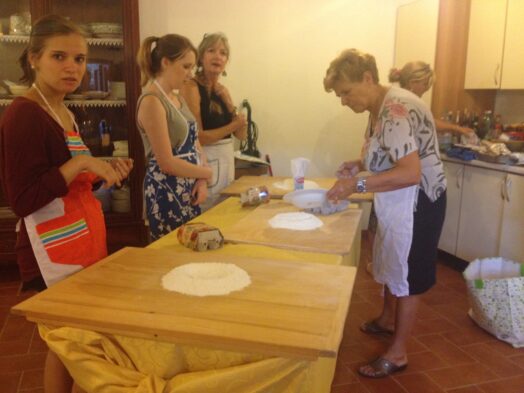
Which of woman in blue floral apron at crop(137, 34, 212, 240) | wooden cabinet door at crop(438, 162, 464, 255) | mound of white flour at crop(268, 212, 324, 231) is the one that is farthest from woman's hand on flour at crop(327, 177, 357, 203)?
wooden cabinet door at crop(438, 162, 464, 255)

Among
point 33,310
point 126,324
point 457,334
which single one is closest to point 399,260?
point 457,334

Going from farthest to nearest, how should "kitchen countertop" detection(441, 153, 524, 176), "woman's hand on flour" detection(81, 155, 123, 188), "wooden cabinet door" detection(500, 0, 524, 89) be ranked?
"wooden cabinet door" detection(500, 0, 524, 89)
"kitchen countertop" detection(441, 153, 524, 176)
"woman's hand on flour" detection(81, 155, 123, 188)

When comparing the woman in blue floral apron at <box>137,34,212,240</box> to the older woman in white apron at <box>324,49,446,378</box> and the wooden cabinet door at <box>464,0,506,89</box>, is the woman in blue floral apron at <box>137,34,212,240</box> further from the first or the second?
the wooden cabinet door at <box>464,0,506,89</box>

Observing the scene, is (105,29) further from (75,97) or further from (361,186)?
(361,186)

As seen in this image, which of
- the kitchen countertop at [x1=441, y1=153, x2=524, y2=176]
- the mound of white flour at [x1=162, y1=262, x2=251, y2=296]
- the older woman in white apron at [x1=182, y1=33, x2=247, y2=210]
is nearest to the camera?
the mound of white flour at [x1=162, y1=262, x2=251, y2=296]

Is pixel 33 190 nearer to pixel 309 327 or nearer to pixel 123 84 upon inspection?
pixel 309 327

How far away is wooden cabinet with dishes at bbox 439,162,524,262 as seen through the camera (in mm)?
2931

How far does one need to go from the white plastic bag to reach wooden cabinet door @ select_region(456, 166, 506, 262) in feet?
1.81

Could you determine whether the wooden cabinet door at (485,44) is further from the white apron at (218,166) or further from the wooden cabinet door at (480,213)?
the white apron at (218,166)

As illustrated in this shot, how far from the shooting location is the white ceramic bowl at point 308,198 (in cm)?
188

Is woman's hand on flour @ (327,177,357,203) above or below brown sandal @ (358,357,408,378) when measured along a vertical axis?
above

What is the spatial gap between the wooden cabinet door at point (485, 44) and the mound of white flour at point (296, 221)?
90.1 inches

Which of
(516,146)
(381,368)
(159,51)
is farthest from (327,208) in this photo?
(516,146)

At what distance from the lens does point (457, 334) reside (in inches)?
98.8
